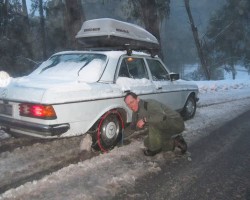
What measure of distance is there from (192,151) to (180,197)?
203 cm

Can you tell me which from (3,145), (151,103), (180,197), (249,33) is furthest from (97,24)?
(249,33)

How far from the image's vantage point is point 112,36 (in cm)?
702

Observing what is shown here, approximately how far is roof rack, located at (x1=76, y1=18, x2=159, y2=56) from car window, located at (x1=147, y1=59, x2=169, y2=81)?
0.23 m

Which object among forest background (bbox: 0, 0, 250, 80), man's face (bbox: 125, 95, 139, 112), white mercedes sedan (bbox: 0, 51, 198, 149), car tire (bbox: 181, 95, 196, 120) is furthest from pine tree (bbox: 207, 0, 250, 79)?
man's face (bbox: 125, 95, 139, 112)

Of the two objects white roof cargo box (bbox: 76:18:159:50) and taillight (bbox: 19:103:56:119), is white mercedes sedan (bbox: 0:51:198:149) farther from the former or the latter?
white roof cargo box (bbox: 76:18:159:50)

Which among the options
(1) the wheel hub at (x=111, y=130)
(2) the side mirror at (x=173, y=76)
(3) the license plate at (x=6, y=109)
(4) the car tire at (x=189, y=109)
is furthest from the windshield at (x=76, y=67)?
(4) the car tire at (x=189, y=109)

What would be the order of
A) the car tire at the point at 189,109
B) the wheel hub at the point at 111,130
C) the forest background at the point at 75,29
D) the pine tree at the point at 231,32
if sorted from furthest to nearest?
the pine tree at the point at 231,32
the forest background at the point at 75,29
the car tire at the point at 189,109
the wheel hub at the point at 111,130

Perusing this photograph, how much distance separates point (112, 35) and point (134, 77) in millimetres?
1084

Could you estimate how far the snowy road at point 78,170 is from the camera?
13.7 feet

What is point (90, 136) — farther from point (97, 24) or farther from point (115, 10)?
point (115, 10)

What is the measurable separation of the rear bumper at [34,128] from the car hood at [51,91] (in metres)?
0.35

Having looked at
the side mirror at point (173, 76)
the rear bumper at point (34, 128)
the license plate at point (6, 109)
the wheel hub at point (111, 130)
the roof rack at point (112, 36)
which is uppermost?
the roof rack at point (112, 36)

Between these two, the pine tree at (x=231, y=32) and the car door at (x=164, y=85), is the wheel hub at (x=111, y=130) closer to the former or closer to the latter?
the car door at (x=164, y=85)

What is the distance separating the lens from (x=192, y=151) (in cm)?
606
